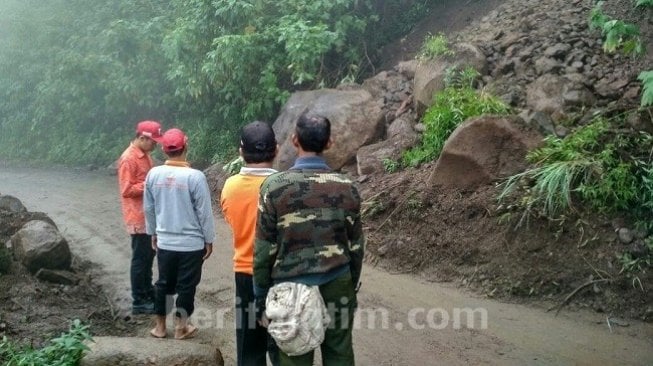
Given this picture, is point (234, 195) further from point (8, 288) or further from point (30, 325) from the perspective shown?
point (8, 288)

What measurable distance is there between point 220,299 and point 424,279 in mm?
1985

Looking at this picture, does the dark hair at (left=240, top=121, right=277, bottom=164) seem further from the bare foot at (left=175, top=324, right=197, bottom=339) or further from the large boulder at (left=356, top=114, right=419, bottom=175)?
the large boulder at (left=356, top=114, right=419, bottom=175)

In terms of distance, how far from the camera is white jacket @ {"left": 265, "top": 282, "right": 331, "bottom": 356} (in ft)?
10.6

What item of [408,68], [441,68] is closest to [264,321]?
[441,68]

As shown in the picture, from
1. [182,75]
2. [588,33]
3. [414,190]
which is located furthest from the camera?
[182,75]

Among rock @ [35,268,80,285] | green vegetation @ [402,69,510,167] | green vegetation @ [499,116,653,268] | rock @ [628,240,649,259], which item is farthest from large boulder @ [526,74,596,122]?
rock @ [35,268,80,285]

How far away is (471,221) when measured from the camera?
657 cm

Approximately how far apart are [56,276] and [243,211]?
10.3 ft

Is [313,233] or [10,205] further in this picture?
[10,205]

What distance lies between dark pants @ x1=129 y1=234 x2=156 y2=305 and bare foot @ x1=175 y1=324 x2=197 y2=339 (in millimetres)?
732

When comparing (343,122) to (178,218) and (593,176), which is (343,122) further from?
(178,218)

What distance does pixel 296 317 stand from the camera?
10.6 feet

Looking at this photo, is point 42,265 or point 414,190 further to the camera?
point 414,190

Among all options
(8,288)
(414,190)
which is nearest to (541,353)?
(414,190)
